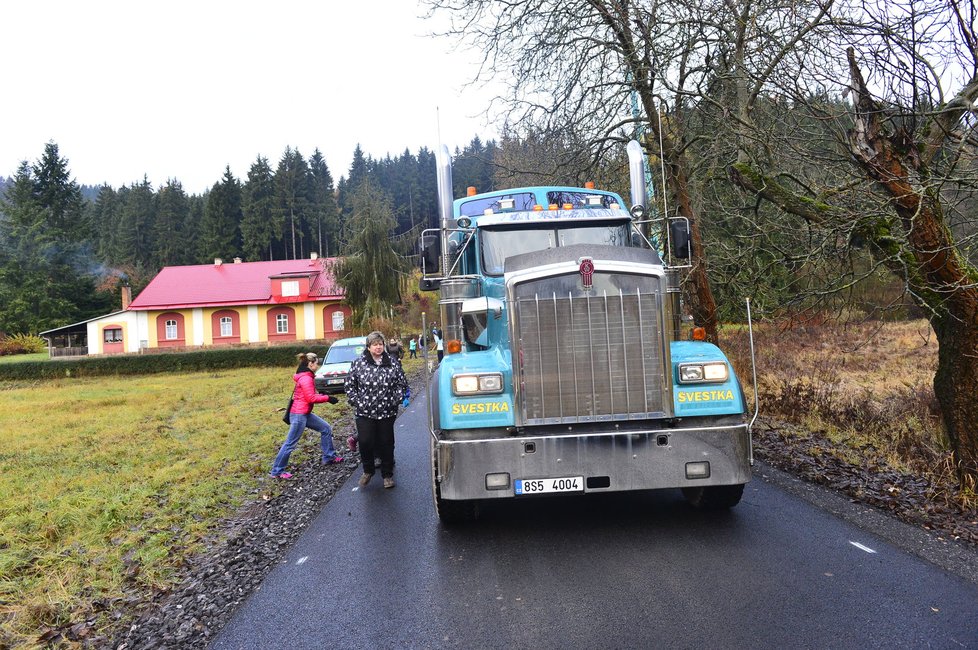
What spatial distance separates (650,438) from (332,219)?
78.1m

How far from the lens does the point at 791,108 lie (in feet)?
23.0

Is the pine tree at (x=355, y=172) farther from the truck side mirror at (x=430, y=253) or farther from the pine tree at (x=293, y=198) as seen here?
the truck side mirror at (x=430, y=253)

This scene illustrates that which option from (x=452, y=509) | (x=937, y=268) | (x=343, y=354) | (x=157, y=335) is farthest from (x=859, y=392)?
(x=157, y=335)

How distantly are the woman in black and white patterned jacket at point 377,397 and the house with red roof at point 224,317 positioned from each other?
46.5 m

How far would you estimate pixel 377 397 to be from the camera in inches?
293

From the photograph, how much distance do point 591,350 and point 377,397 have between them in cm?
304

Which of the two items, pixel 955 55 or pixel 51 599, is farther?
pixel 955 55

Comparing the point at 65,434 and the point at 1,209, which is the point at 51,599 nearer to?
the point at 65,434

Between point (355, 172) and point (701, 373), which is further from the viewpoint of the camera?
point (355, 172)

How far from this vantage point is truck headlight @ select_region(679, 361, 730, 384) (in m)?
5.36

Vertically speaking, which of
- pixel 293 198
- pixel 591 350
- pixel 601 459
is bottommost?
pixel 601 459

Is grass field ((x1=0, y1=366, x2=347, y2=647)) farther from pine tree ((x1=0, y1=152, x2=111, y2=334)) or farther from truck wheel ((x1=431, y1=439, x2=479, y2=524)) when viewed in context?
pine tree ((x1=0, y1=152, x2=111, y2=334))

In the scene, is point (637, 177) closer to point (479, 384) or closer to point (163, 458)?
point (479, 384)

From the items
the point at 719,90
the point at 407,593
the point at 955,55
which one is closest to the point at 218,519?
the point at 407,593
